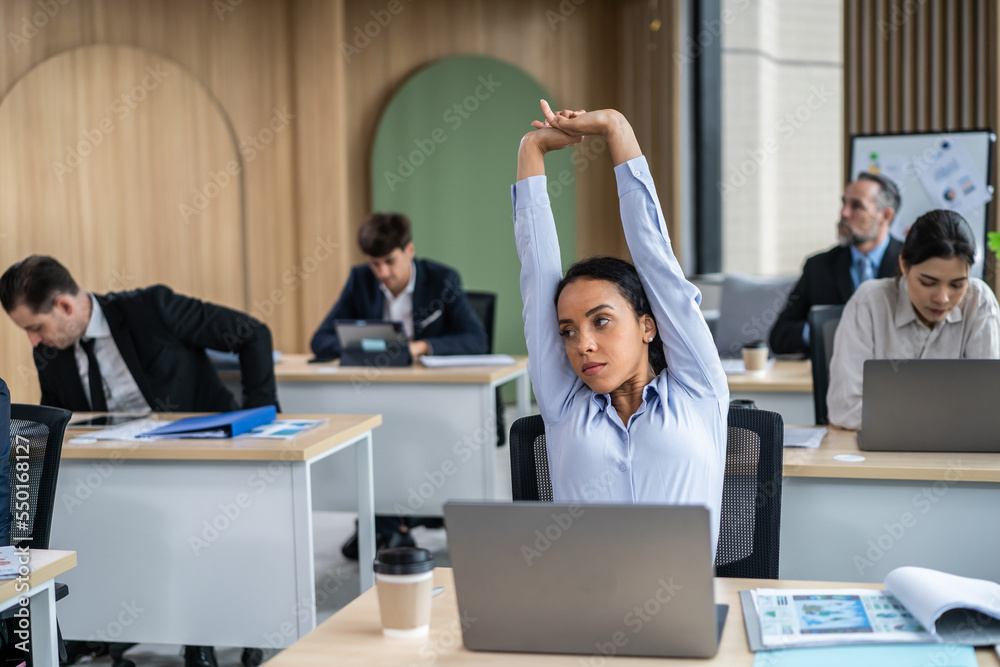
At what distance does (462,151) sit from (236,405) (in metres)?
3.84

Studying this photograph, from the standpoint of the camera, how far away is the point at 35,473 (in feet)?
6.51

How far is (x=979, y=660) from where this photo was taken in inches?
41.4

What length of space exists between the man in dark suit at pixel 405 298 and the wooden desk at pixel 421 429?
34 centimetres

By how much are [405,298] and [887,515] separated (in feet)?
8.37

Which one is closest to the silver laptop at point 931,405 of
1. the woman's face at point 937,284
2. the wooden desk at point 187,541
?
the woman's face at point 937,284

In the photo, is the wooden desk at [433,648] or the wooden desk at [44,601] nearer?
the wooden desk at [433,648]

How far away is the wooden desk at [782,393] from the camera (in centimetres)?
312

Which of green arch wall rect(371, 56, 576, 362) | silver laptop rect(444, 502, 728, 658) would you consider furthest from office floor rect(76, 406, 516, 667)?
green arch wall rect(371, 56, 576, 362)

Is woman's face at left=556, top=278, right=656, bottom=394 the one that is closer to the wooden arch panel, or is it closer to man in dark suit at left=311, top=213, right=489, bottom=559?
man in dark suit at left=311, top=213, right=489, bottom=559

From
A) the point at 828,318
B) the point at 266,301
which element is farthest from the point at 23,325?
the point at 266,301

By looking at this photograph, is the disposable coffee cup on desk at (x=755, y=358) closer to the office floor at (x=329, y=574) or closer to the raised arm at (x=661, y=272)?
the office floor at (x=329, y=574)

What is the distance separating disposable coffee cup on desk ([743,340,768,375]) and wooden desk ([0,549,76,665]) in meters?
2.30

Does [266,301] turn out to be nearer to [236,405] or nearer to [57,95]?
[57,95]

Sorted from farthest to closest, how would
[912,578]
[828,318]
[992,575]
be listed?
[828,318]
[992,575]
[912,578]
